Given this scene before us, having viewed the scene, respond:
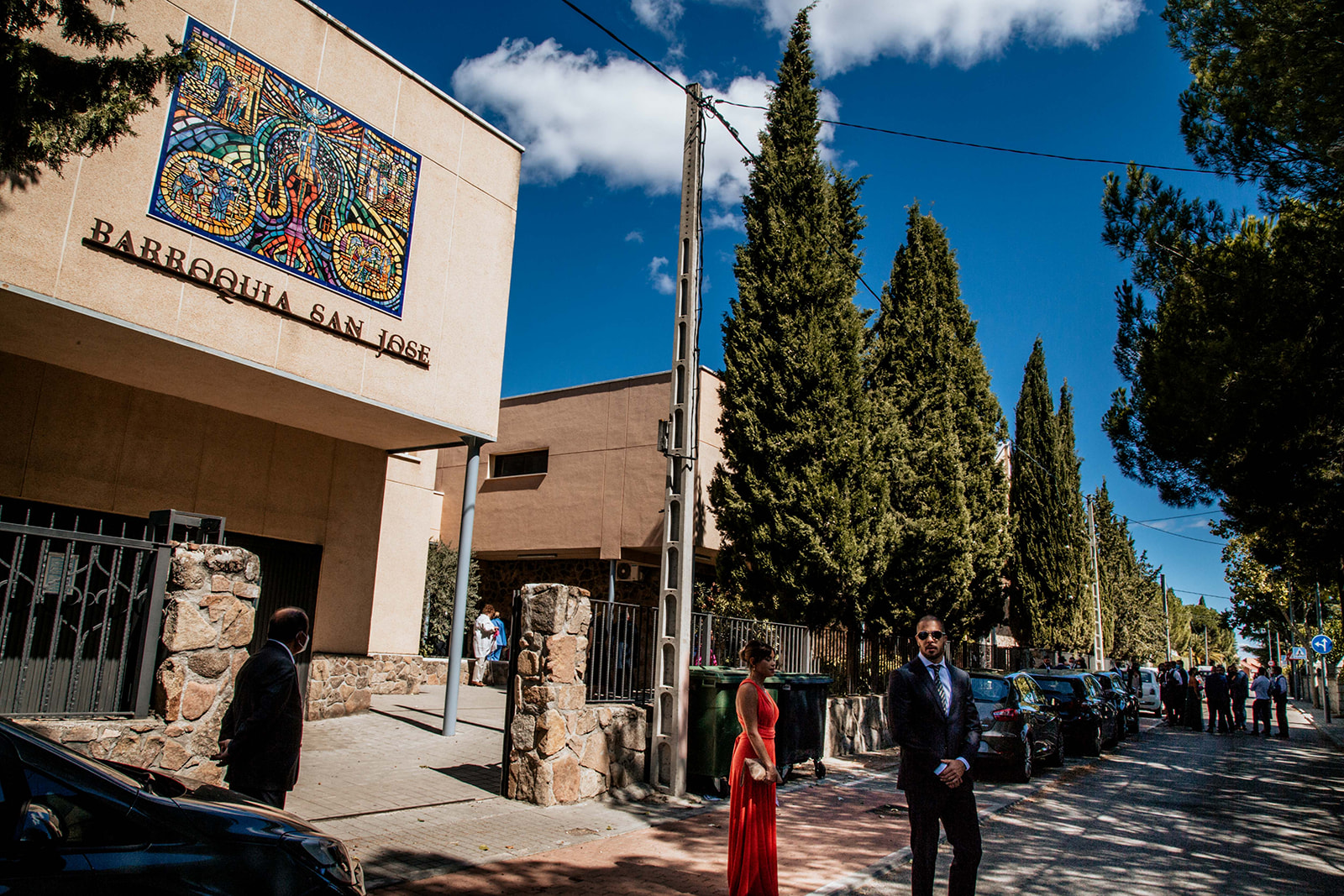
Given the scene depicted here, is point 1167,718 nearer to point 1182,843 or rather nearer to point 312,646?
point 1182,843

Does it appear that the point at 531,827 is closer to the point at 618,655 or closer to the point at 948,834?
the point at 618,655

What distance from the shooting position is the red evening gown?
529 cm

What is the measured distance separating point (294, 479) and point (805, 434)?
8173mm

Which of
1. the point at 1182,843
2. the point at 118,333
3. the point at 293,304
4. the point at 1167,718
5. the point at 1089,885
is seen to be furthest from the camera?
the point at 1167,718

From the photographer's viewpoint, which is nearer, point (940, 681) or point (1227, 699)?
point (940, 681)

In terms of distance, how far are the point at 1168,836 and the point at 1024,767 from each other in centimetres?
368

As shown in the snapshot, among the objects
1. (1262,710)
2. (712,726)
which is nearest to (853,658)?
(712,726)

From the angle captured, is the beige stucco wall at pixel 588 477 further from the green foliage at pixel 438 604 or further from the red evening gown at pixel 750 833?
the red evening gown at pixel 750 833

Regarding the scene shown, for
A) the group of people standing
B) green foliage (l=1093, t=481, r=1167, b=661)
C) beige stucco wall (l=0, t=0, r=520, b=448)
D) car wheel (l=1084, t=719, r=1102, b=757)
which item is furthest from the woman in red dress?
green foliage (l=1093, t=481, r=1167, b=661)

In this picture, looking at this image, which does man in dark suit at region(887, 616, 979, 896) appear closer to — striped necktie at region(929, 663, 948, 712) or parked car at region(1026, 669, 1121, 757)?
striped necktie at region(929, 663, 948, 712)

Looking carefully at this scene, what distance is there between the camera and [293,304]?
10.3m

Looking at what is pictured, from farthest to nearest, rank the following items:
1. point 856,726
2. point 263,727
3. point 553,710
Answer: point 856,726 < point 553,710 < point 263,727

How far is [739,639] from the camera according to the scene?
1162 cm

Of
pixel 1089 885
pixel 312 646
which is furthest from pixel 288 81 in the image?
pixel 1089 885
